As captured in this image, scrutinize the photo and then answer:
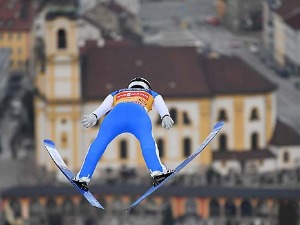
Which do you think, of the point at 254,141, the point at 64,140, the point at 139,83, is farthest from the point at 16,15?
the point at 139,83

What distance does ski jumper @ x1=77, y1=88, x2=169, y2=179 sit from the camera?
72.8 feet

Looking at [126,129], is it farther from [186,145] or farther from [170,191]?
[186,145]

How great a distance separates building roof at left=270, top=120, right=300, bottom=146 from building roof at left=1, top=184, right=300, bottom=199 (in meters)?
6.23

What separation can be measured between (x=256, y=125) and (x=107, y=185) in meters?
7.36

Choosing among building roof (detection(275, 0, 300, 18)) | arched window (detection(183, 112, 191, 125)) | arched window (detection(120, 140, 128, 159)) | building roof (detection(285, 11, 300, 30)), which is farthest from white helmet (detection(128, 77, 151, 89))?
building roof (detection(275, 0, 300, 18))

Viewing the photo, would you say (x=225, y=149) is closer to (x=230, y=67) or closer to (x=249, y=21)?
(x=230, y=67)

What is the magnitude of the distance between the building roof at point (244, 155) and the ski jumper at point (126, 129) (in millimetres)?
56726

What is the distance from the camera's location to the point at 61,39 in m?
76.6

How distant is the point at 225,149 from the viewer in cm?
8012

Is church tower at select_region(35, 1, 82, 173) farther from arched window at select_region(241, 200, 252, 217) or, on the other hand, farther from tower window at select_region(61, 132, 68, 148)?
arched window at select_region(241, 200, 252, 217)

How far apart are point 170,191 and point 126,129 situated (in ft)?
165

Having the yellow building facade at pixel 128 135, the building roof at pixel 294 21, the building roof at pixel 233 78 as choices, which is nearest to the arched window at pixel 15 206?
the yellow building facade at pixel 128 135

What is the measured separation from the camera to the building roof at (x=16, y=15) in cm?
10381

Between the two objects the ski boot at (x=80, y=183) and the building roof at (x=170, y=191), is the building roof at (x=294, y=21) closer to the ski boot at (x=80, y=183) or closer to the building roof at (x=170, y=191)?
the building roof at (x=170, y=191)
